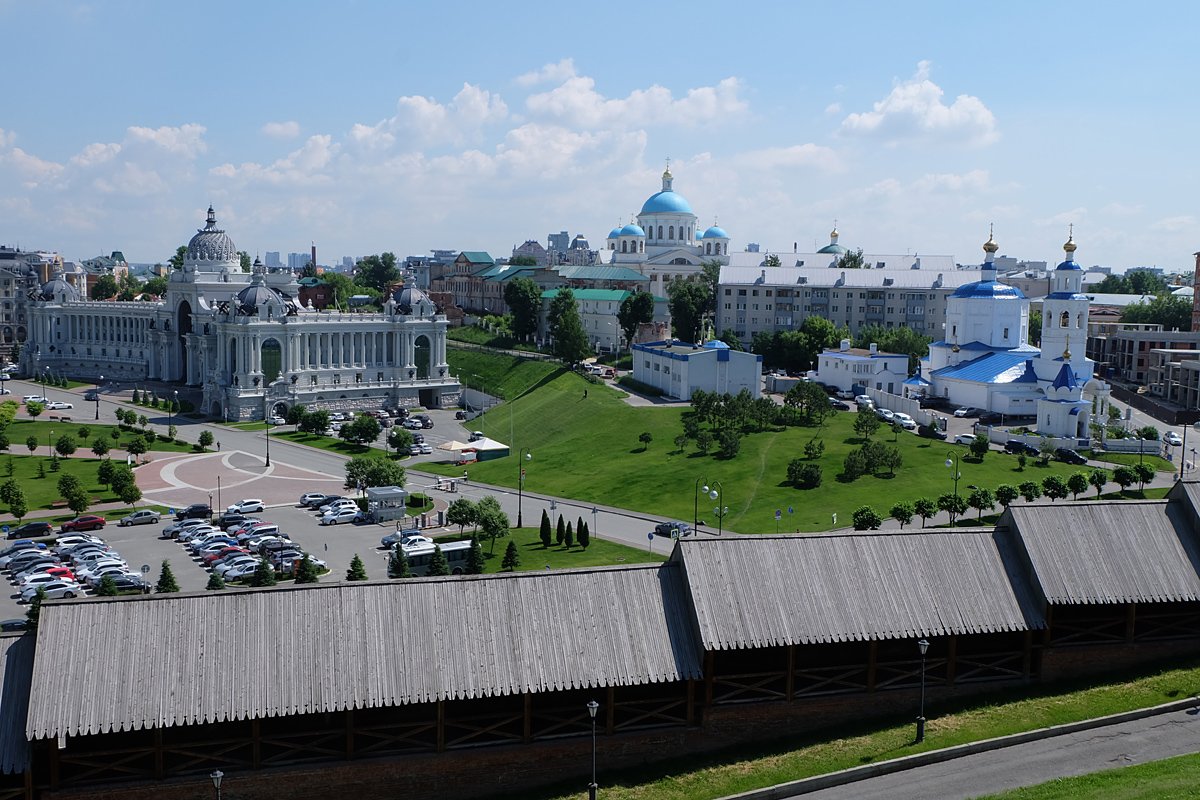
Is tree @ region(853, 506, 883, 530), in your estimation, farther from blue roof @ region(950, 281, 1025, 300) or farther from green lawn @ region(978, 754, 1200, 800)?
blue roof @ region(950, 281, 1025, 300)

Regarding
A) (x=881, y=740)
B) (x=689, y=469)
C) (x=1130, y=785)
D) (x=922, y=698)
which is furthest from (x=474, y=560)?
(x=1130, y=785)

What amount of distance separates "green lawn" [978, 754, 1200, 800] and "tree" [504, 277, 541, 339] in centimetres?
10117

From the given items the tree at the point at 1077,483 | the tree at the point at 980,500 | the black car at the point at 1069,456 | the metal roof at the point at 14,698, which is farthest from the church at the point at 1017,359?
the metal roof at the point at 14,698

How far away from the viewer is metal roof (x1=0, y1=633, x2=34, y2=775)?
2167 cm

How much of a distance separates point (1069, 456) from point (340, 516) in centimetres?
3886

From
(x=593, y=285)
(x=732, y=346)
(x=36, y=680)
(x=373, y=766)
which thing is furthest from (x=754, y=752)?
(x=593, y=285)

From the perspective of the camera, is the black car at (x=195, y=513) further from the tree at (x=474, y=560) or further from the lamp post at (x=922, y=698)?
the lamp post at (x=922, y=698)

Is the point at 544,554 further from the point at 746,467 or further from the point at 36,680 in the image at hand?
the point at 36,680

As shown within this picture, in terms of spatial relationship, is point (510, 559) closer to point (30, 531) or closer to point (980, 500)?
point (980, 500)

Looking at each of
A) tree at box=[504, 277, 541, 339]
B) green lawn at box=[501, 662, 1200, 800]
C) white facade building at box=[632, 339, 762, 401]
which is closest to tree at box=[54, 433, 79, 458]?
white facade building at box=[632, 339, 762, 401]

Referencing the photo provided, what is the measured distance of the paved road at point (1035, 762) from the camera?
912 inches

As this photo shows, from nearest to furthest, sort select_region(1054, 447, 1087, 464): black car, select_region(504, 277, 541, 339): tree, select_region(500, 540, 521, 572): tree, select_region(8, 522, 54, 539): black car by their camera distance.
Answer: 1. select_region(500, 540, 521, 572): tree
2. select_region(8, 522, 54, 539): black car
3. select_region(1054, 447, 1087, 464): black car
4. select_region(504, 277, 541, 339): tree

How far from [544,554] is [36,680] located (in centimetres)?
2806

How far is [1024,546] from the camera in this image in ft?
92.3
